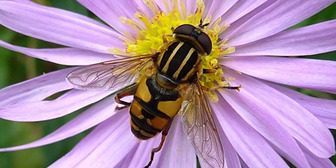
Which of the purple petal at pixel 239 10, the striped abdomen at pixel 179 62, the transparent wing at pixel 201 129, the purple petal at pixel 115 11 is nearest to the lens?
the transparent wing at pixel 201 129

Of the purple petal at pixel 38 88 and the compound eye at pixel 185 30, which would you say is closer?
the compound eye at pixel 185 30

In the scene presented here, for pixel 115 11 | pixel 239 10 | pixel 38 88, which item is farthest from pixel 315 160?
pixel 38 88

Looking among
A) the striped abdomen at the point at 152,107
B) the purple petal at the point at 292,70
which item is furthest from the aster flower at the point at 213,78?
the striped abdomen at the point at 152,107

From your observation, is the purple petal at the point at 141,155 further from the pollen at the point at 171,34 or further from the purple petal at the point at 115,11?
the purple petal at the point at 115,11

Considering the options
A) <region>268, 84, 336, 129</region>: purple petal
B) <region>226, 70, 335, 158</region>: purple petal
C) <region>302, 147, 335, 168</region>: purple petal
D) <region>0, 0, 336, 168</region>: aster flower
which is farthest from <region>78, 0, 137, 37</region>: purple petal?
<region>302, 147, 335, 168</region>: purple petal

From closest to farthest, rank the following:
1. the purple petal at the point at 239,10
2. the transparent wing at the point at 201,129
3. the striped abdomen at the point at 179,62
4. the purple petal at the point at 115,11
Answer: the transparent wing at the point at 201,129
the striped abdomen at the point at 179,62
the purple petal at the point at 239,10
the purple petal at the point at 115,11

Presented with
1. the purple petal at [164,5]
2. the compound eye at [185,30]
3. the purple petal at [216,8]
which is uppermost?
the purple petal at [164,5]

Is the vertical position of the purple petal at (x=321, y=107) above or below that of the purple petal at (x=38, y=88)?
below

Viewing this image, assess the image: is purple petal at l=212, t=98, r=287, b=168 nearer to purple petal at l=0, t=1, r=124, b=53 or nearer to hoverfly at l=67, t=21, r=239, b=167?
hoverfly at l=67, t=21, r=239, b=167

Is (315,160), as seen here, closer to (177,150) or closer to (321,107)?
(321,107)
